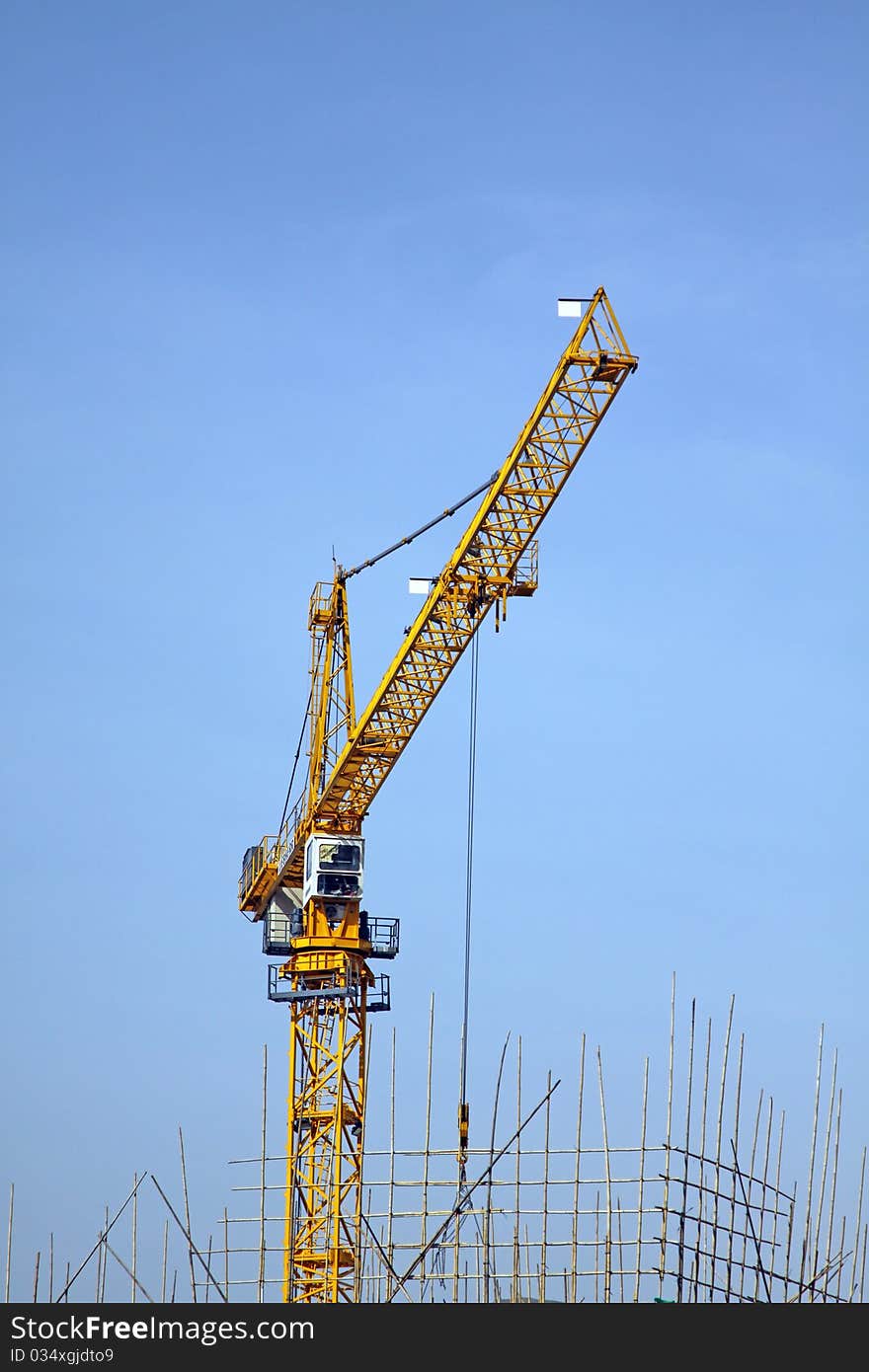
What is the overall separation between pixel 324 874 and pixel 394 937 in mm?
3191

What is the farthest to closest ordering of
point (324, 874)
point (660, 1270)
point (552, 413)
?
point (324, 874) → point (552, 413) → point (660, 1270)

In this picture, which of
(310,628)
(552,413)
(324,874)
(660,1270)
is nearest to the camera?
(660,1270)

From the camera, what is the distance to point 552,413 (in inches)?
2031

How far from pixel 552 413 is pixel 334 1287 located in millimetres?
21431

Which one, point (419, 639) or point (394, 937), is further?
point (394, 937)

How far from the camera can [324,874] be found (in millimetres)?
55312

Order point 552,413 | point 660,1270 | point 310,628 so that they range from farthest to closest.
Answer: point 310,628
point 552,413
point 660,1270
